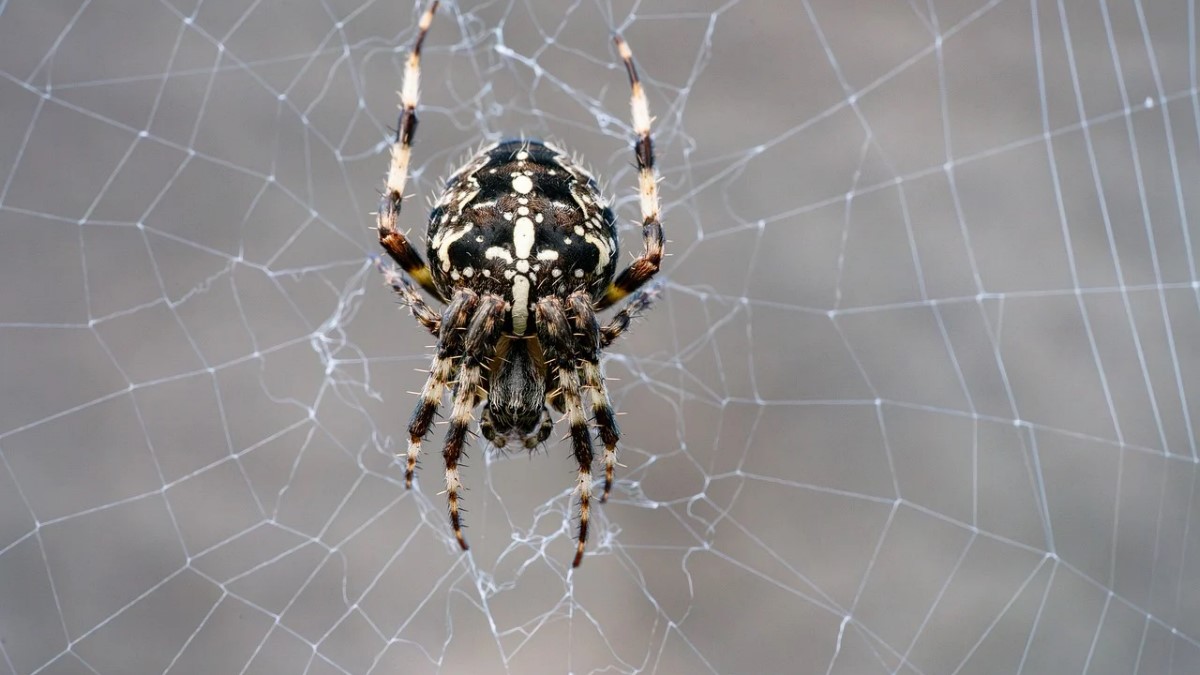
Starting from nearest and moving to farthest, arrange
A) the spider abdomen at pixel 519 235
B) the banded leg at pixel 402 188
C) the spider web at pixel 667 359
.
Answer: the spider abdomen at pixel 519 235
the banded leg at pixel 402 188
the spider web at pixel 667 359

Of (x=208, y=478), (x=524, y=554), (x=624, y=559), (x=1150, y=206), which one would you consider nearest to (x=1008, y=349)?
(x=1150, y=206)

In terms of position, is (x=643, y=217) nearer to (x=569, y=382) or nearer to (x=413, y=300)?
(x=569, y=382)

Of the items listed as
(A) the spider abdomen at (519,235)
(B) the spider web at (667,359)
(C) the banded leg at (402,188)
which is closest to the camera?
(A) the spider abdomen at (519,235)

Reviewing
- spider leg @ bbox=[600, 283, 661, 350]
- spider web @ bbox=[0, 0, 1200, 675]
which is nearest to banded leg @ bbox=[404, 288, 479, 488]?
spider leg @ bbox=[600, 283, 661, 350]

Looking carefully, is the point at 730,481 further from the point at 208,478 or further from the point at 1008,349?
the point at 208,478

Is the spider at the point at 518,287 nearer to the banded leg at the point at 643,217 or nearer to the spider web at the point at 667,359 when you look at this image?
the banded leg at the point at 643,217

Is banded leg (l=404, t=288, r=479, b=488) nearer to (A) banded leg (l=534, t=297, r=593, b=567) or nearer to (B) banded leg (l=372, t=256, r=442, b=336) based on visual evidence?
(B) banded leg (l=372, t=256, r=442, b=336)

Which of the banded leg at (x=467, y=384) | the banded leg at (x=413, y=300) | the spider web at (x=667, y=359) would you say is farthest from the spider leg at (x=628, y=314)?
the spider web at (x=667, y=359)

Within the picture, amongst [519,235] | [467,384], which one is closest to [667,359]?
[467,384]
